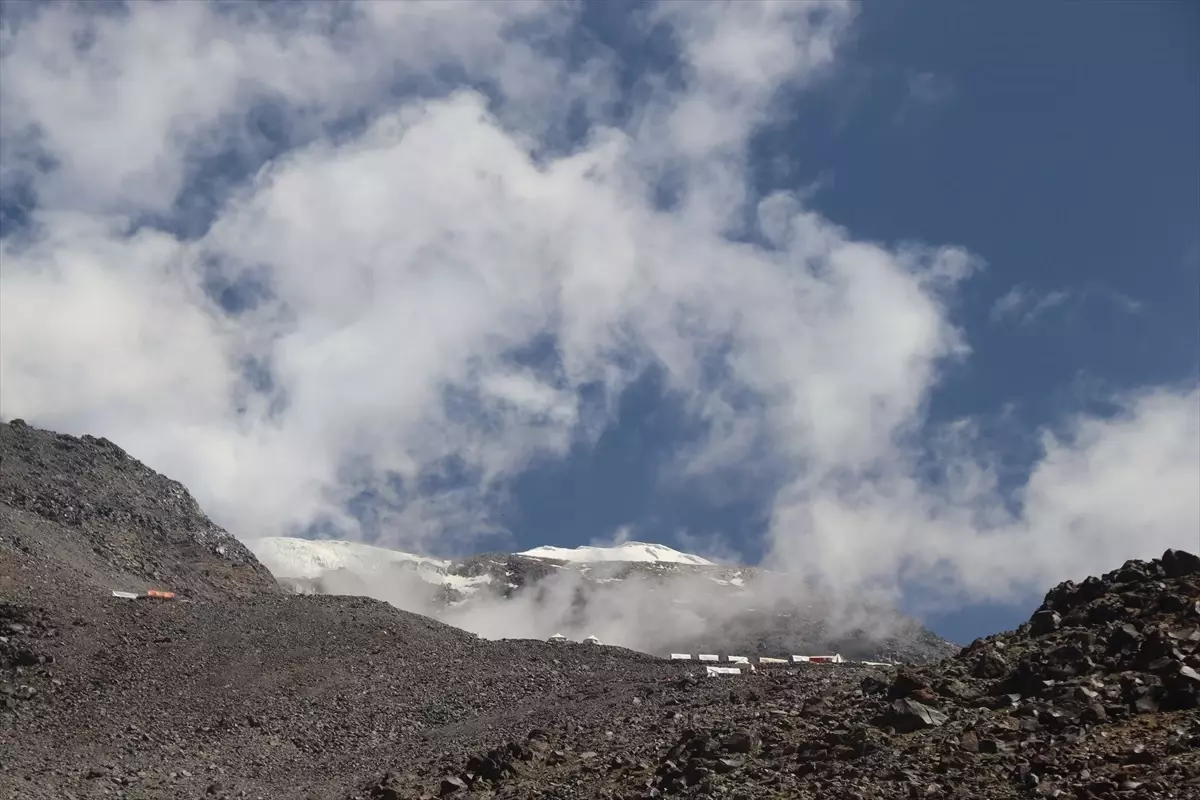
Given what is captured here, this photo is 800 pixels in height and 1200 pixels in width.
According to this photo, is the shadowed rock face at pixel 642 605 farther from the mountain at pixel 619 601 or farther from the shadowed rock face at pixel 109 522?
the shadowed rock face at pixel 109 522

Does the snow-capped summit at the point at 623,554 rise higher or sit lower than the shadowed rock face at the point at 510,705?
higher

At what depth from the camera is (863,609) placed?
126m

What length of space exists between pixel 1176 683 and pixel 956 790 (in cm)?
562

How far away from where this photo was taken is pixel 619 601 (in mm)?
125750

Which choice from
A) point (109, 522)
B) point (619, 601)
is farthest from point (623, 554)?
point (109, 522)

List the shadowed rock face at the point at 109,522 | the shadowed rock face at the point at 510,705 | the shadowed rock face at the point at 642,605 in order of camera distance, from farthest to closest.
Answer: the shadowed rock face at the point at 642,605
the shadowed rock face at the point at 109,522
the shadowed rock face at the point at 510,705

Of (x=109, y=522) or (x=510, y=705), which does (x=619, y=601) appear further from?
(x=510, y=705)

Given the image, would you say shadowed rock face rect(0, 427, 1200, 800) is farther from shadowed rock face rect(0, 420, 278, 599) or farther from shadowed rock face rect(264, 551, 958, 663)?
shadowed rock face rect(264, 551, 958, 663)

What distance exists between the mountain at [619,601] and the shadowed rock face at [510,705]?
52.9 metres

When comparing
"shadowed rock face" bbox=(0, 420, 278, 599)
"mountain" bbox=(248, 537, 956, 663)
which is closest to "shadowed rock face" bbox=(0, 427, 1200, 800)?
"shadowed rock face" bbox=(0, 420, 278, 599)

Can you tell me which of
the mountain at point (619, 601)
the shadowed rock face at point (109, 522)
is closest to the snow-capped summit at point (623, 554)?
the mountain at point (619, 601)

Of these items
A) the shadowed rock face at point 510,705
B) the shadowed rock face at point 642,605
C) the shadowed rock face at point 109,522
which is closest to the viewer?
the shadowed rock face at point 510,705

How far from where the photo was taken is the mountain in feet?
364

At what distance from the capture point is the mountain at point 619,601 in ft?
364
